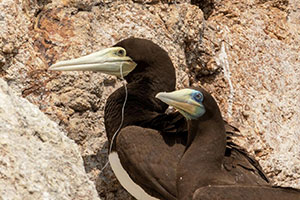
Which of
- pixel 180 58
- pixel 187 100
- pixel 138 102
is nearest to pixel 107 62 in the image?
pixel 138 102

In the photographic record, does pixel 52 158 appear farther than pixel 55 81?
No

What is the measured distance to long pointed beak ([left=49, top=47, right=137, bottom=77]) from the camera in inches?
265

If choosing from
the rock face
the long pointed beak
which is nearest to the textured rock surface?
the long pointed beak

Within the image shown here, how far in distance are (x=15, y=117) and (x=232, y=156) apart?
2.10m

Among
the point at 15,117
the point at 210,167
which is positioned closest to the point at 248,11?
the point at 210,167

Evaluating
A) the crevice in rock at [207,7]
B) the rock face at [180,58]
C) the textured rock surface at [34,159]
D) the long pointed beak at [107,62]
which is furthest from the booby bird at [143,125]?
the crevice in rock at [207,7]

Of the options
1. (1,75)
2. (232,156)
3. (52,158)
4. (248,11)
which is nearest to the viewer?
(52,158)

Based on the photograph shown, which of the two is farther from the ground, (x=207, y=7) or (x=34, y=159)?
(x=34, y=159)

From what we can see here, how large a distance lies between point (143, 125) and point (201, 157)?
838mm

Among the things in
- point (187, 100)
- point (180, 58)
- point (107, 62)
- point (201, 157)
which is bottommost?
point (180, 58)

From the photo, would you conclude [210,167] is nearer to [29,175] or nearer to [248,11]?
[29,175]

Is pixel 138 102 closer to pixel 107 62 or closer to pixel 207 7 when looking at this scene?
pixel 107 62

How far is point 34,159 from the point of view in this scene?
4.75 meters

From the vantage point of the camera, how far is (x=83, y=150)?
702 centimetres
